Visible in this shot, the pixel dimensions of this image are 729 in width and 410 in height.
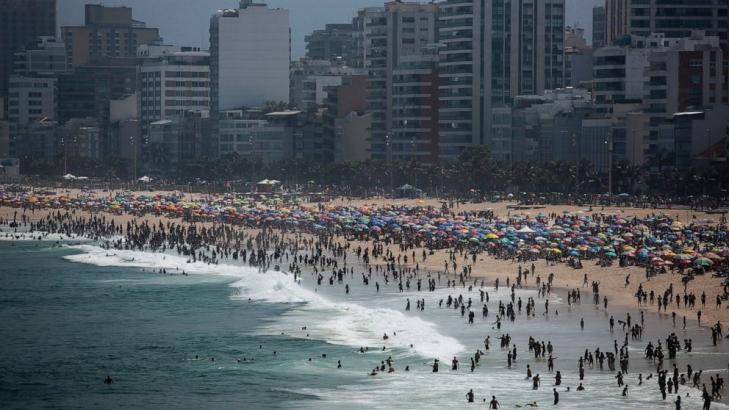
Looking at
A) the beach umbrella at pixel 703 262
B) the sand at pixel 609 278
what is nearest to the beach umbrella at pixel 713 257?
the beach umbrella at pixel 703 262

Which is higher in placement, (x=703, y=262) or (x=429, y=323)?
(x=703, y=262)

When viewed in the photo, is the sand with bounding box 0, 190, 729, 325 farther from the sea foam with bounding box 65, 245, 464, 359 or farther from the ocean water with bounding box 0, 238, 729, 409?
the sea foam with bounding box 65, 245, 464, 359

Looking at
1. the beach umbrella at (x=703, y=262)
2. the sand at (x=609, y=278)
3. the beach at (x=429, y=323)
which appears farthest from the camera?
the beach umbrella at (x=703, y=262)

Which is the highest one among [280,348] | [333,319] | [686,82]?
[686,82]

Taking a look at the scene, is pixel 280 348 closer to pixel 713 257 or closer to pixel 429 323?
pixel 429 323

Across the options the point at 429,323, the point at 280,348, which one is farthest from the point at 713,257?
the point at 280,348

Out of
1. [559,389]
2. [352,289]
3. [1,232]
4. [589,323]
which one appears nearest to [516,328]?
[589,323]

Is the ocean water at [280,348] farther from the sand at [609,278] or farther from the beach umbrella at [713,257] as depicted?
the beach umbrella at [713,257]

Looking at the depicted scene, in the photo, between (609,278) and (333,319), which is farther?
(609,278)

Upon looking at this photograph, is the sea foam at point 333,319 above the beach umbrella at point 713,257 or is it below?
below

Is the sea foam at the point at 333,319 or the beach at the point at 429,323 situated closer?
the beach at the point at 429,323
